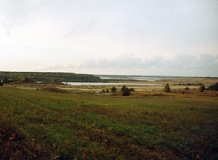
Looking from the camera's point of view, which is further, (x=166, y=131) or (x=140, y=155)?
(x=166, y=131)

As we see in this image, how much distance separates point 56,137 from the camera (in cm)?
956

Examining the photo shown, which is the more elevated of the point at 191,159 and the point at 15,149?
the point at 15,149

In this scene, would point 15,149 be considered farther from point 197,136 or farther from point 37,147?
point 197,136

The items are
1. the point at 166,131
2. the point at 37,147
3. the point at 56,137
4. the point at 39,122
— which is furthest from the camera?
the point at 166,131

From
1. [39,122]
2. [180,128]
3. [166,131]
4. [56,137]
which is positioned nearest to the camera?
[56,137]

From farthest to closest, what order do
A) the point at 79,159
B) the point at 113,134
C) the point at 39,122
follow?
the point at 39,122, the point at 113,134, the point at 79,159

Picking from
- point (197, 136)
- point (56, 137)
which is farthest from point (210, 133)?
point (56, 137)

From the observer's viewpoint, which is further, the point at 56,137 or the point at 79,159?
the point at 56,137

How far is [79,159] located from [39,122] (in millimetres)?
5244

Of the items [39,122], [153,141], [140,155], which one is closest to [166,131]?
[153,141]

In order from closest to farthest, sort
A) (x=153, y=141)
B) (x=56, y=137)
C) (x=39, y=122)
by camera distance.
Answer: (x=56, y=137)
(x=153, y=141)
(x=39, y=122)

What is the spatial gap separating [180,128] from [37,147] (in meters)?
9.55

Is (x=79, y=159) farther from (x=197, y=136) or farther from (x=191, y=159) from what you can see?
(x=197, y=136)

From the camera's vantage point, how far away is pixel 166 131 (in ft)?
42.0
